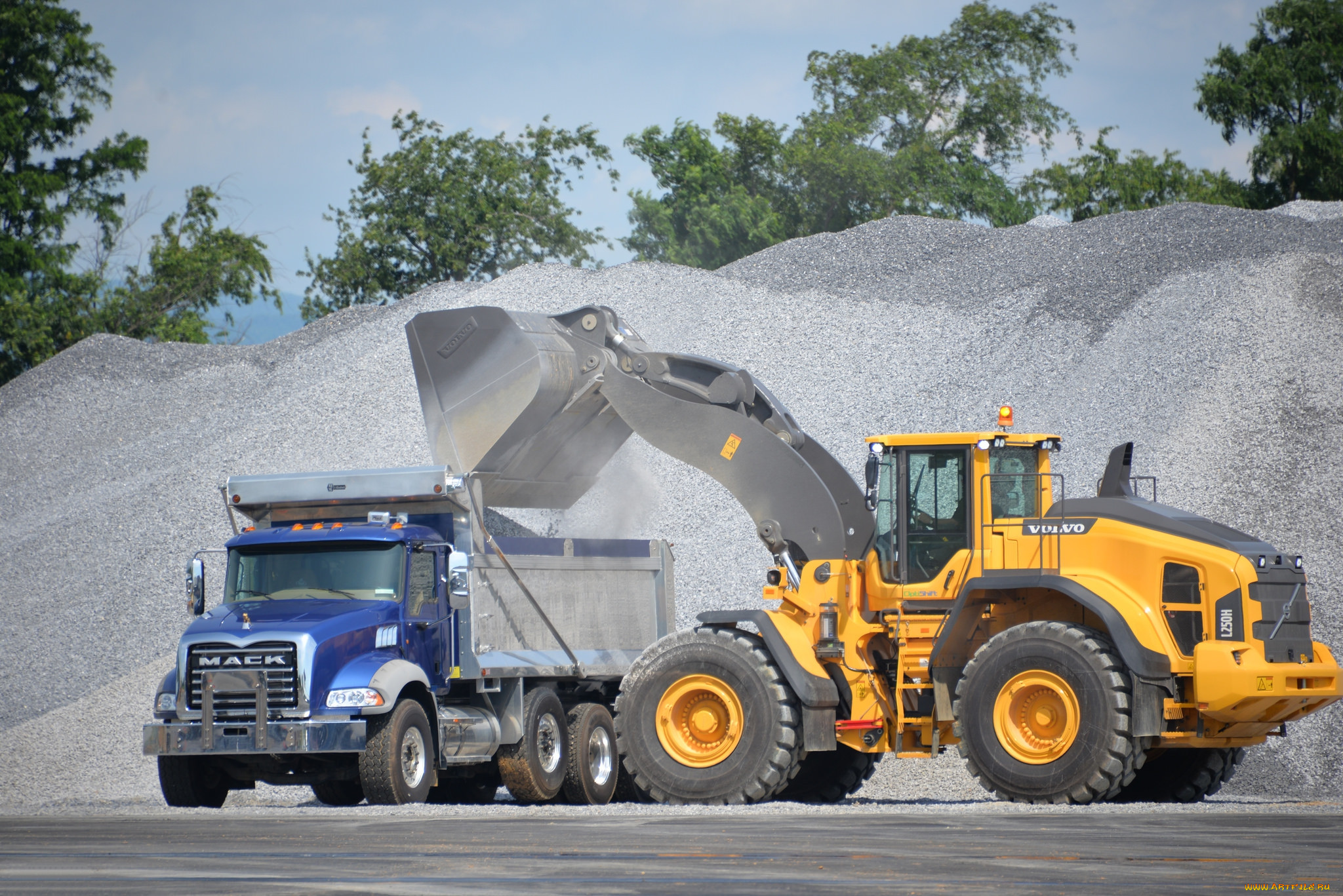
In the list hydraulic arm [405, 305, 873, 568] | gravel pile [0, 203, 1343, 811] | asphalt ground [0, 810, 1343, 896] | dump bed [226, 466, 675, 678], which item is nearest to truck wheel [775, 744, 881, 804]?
gravel pile [0, 203, 1343, 811]

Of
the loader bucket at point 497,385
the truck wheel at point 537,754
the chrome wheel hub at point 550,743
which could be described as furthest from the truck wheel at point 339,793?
the loader bucket at point 497,385

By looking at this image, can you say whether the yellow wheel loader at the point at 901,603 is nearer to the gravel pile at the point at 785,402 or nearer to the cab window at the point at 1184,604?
the cab window at the point at 1184,604

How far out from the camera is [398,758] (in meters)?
11.6

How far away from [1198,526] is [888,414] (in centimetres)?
1362

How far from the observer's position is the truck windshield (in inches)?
489

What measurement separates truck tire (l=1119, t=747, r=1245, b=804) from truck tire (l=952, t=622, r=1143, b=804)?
5.90 feet

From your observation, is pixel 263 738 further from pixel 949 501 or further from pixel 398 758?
pixel 949 501

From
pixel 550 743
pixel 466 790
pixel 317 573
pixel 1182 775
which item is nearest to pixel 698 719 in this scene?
pixel 550 743

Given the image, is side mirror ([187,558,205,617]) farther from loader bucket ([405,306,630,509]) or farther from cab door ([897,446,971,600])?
cab door ([897,446,971,600])

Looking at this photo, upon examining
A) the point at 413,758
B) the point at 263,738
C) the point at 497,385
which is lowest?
the point at 413,758

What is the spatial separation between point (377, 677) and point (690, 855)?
15.1ft

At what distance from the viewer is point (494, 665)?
12969mm

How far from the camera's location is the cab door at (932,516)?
39.4ft

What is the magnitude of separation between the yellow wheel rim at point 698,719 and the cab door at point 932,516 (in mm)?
1744
